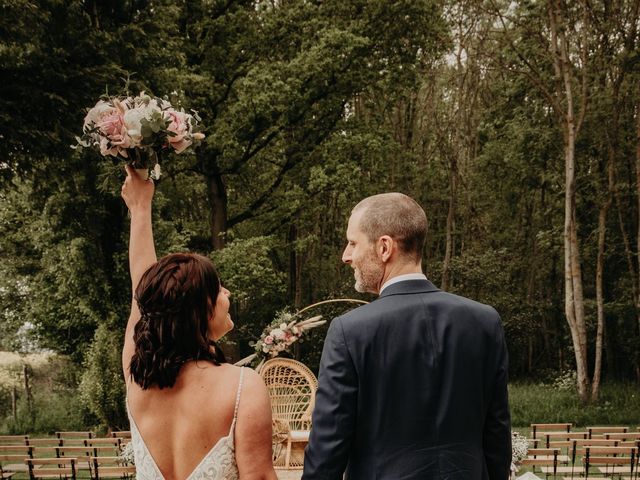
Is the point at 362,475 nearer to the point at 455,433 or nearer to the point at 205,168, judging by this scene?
the point at 455,433

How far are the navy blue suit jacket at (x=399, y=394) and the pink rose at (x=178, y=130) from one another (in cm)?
96

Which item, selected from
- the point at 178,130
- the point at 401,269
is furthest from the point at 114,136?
the point at 401,269

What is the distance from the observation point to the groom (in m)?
1.93

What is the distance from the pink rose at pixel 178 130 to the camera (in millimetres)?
2424

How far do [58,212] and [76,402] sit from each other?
5612 millimetres

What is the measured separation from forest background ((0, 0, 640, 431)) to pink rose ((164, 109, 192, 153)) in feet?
21.4

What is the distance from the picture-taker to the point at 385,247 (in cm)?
204

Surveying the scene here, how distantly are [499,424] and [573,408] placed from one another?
12963mm

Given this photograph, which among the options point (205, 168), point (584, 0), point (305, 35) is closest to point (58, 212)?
point (205, 168)

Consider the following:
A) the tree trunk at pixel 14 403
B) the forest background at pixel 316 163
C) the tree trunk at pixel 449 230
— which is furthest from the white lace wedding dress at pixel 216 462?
the tree trunk at pixel 449 230

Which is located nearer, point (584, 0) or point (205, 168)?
point (584, 0)

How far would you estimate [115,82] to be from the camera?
358 inches

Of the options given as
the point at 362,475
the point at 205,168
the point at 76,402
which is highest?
the point at 205,168

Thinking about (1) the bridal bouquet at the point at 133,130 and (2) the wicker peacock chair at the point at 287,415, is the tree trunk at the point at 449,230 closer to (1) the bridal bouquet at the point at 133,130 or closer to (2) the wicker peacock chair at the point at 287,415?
(2) the wicker peacock chair at the point at 287,415
